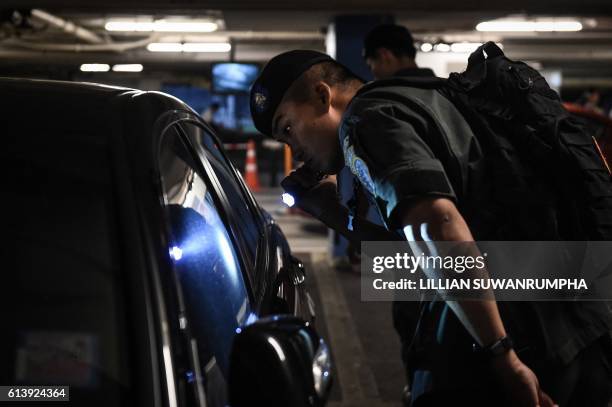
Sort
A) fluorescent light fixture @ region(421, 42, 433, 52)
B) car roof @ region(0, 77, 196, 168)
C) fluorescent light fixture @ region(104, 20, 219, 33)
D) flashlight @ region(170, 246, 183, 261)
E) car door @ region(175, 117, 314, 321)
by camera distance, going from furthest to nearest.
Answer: fluorescent light fixture @ region(104, 20, 219, 33) < fluorescent light fixture @ region(421, 42, 433, 52) < car door @ region(175, 117, 314, 321) < car roof @ region(0, 77, 196, 168) < flashlight @ region(170, 246, 183, 261)

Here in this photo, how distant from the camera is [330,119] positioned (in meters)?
1.85

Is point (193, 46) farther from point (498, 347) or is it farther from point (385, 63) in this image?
point (498, 347)

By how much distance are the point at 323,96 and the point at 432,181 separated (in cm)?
53

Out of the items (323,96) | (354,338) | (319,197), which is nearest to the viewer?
(323,96)

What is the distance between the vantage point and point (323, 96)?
1842 mm

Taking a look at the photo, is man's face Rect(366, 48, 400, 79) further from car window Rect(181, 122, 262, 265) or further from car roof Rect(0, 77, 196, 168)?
car roof Rect(0, 77, 196, 168)

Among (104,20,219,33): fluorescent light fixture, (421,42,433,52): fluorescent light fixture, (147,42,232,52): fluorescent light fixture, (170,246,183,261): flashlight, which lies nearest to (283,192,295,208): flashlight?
(170,246,183,261): flashlight

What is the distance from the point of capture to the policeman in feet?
4.65

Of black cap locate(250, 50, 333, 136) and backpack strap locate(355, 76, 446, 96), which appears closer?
backpack strap locate(355, 76, 446, 96)

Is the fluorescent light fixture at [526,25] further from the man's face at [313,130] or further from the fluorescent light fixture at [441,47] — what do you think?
the man's face at [313,130]

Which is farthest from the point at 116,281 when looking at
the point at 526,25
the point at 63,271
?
the point at 526,25

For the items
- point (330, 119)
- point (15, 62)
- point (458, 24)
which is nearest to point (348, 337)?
point (330, 119)

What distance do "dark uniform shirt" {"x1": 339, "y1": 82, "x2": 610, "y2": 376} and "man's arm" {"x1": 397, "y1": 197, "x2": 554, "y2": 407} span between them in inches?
1.8

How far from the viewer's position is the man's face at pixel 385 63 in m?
3.93
